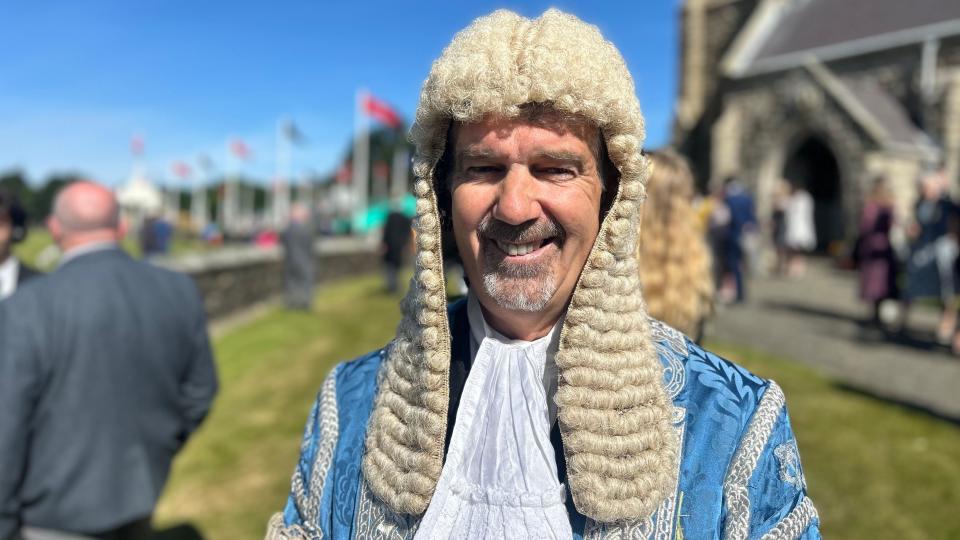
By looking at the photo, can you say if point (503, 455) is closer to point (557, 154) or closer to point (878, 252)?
point (557, 154)

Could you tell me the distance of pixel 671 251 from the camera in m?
3.15

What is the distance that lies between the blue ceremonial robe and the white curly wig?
52 mm

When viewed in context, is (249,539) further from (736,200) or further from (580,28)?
(736,200)

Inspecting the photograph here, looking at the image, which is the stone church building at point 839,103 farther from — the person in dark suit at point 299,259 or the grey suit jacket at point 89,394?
the grey suit jacket at point 89,394

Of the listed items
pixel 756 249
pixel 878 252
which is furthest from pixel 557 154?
pixel 756 249

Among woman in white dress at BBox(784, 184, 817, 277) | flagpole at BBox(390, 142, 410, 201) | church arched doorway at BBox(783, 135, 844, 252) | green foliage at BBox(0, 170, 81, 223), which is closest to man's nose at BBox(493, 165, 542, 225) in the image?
woman in white dress at BBox(784, 184, 817, 277)

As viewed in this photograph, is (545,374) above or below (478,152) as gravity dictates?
below

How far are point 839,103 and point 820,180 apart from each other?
145 inches

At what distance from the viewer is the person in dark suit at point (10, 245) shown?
4.14m

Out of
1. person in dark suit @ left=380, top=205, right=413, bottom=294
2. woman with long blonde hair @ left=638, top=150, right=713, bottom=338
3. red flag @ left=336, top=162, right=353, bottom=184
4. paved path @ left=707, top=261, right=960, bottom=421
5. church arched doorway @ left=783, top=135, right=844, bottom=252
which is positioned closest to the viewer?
woman with long blonde hair @ left=638, top=150, right=713, bottom=338

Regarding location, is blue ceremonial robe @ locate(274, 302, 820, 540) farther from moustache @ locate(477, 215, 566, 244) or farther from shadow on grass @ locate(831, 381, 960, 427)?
shadow on grass @ locate(831, 381, 960, 427)

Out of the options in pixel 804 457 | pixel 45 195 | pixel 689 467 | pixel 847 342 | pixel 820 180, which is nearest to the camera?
pixel 689 467

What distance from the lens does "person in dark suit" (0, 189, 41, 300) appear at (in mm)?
4141

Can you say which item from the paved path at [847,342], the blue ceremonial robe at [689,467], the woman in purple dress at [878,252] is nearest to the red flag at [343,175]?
the paved path at [847,342]
